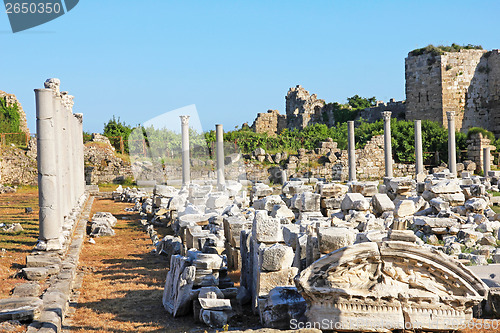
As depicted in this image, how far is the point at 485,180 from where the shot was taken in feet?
71.8

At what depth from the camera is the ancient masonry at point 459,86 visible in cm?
3703

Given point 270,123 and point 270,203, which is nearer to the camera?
point 270,203

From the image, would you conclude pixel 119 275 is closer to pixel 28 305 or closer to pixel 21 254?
pixel 21 254

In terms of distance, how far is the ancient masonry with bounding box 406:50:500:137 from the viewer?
121 ft

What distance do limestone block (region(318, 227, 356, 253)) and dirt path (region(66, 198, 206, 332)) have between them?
1.73 m

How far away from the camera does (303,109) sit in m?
49.8

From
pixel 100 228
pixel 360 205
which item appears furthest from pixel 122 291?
pixel 360 205

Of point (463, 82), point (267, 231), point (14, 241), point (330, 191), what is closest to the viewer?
point (267, 231)

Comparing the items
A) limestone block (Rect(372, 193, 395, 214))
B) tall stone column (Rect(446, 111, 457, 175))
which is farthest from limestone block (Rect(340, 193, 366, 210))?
tall stone column (Rect(446, 111, 457, 175))

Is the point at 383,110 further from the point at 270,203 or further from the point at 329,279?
the point at 329,279

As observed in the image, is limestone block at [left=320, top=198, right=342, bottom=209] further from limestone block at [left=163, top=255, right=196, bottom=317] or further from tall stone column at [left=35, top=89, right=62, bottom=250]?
limestone block at [left=163, top=255, right=196, bottom=317]

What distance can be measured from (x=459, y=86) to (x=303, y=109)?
1569cm

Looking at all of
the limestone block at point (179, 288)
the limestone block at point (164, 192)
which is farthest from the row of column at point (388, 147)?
the limestone block at point (179, 288)

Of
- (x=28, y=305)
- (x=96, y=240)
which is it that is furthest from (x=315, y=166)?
(x=28, y=305)
